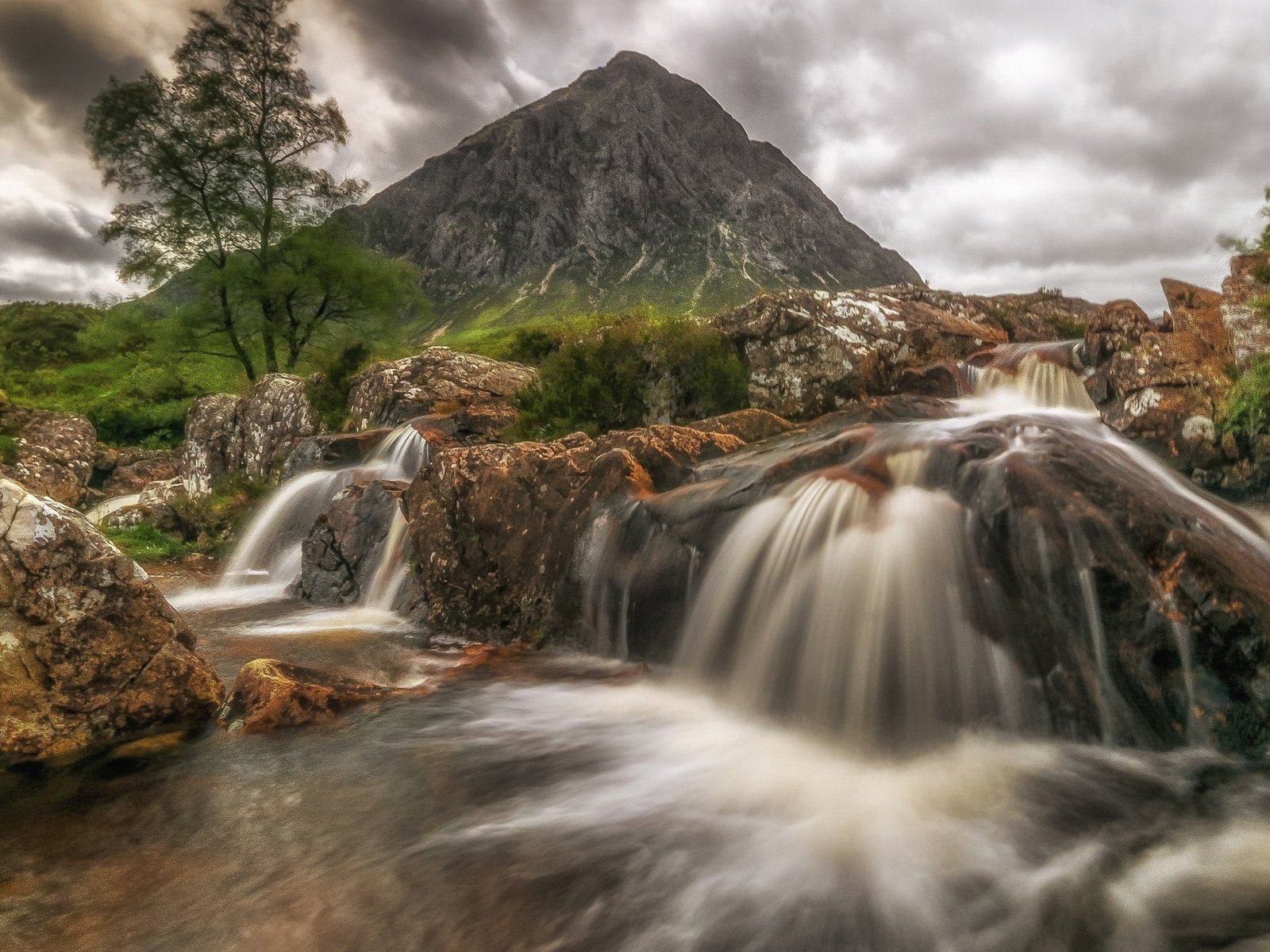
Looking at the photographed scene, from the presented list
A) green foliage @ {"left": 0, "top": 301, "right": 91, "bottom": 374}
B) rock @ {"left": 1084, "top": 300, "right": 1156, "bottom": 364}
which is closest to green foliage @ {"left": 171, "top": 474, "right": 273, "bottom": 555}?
rock @ {"left": 1084, "top": 300, "right": 1156, "bottom": 364}

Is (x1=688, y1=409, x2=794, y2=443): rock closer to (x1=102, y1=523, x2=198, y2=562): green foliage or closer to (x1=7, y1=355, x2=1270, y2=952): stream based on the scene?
(x1=7, y1=355, x2=1270, y2=952): stream

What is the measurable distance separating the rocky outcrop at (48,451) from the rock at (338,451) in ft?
15.6

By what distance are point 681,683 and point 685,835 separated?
2554 mm

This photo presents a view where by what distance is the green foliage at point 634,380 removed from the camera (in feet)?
44.3

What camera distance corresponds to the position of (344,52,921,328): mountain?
147 metres

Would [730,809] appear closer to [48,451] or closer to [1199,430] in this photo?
[1199,430]

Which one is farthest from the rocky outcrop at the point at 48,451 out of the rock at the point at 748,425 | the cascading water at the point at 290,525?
the rock at the point at 748,425

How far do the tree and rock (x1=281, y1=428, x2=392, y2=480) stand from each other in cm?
1094

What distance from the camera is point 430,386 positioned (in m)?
18.0

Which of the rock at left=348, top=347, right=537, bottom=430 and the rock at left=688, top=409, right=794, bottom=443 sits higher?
the rock at left=348, top=347, right=537, bottom=430

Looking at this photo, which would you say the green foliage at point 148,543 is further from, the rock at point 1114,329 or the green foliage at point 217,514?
the rock at point 1114,329

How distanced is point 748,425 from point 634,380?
325cm

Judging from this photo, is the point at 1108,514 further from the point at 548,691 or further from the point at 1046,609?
the point at 548,691

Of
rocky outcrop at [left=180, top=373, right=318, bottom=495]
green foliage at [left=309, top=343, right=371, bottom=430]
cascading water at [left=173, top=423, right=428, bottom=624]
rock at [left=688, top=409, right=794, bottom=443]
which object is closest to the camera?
rock at [left=688, top=409, right=794, bottom=443]
